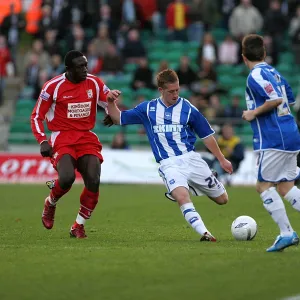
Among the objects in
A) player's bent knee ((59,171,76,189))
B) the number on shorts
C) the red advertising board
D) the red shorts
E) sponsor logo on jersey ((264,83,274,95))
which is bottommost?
the red advertising board

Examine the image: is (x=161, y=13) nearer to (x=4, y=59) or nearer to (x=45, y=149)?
(x=4, y=59)

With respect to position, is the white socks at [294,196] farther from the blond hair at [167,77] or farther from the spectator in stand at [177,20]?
the spectator in stand at [177,20]

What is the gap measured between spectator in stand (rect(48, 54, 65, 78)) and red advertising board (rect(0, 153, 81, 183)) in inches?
151

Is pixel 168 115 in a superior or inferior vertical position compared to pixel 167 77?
inferior

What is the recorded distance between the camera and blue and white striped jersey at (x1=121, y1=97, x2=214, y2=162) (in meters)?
10.7

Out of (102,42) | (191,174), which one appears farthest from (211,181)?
(102,42)

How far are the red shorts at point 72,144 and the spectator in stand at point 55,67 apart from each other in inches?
626

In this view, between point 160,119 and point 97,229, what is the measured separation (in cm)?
247

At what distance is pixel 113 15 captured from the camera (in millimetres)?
29188

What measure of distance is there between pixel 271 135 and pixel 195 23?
19720 mm

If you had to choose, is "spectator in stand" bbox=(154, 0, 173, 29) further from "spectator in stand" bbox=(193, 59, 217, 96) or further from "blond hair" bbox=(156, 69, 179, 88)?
"blond hair" bbox=(156, 69, 179, 88)

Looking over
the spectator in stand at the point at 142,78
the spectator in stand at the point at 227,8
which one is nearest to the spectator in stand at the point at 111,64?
the spectator in stand at the point at 142,78

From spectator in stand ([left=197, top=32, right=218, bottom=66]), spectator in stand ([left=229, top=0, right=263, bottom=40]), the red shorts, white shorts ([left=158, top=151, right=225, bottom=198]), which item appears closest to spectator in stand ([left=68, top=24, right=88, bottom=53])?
spectator in stand ([left=197, top=32, right=218, bottom=66])

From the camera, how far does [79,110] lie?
37.4 feet
